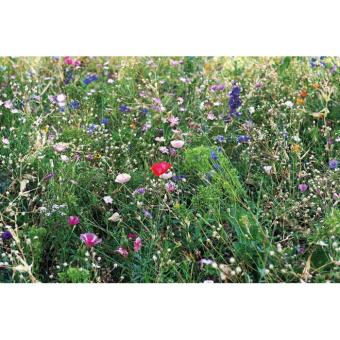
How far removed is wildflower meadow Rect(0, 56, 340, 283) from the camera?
229cm

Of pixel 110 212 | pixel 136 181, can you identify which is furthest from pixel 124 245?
pixel 136 181

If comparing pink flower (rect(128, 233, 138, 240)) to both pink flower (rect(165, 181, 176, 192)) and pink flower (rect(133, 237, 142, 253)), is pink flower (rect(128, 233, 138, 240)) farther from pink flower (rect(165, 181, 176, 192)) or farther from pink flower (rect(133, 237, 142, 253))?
pink flower (rect(165, 181, 176, 192))

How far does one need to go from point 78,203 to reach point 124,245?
0.33 metres

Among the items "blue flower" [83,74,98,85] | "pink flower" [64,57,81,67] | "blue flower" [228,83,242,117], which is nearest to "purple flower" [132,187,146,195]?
"blue flower" [228,83,242,117]

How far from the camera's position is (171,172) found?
2.65m

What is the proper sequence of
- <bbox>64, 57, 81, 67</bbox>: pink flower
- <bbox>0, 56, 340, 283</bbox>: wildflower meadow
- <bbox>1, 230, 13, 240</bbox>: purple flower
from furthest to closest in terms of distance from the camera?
<bbox>64, 57, 81, 67</bbox>: pink flower
<bbox>1, 230, 13, 240</bbox>: purple flower
<bbox>0, 56, 340, 283</bbox>: wildflower meadow

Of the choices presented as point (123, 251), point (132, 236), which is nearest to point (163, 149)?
point (132, 236)

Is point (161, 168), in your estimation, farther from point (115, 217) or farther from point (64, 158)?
point (64, 158)

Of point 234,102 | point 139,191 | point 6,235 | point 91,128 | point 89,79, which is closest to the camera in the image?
point 6,235

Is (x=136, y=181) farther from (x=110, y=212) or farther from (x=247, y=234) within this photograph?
(x=247, y=234)

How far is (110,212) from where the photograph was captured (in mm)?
2562

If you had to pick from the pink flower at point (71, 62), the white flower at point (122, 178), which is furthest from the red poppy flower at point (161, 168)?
the pink flower at point (71, 62)

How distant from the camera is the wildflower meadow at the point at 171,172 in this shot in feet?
7.52

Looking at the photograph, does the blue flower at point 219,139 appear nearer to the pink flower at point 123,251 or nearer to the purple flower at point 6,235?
the pink flower at point 123,251
